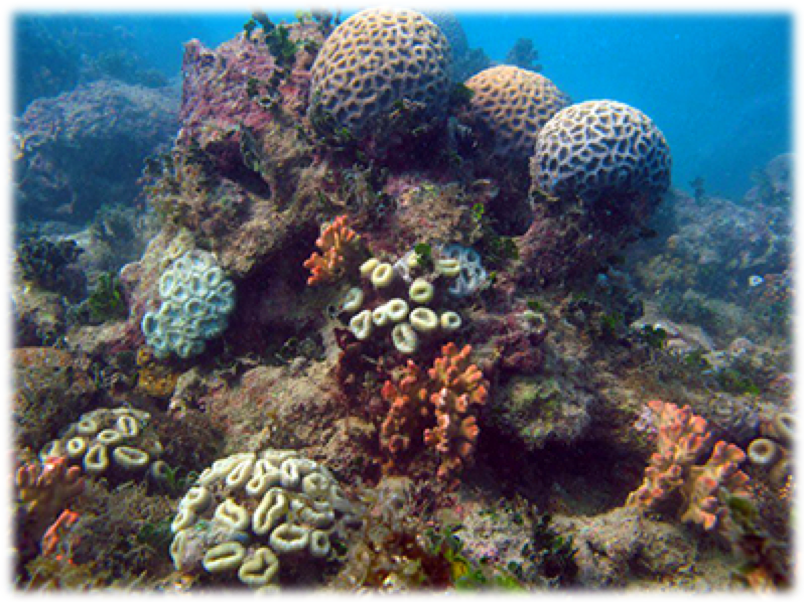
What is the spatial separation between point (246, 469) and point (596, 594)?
3282mm

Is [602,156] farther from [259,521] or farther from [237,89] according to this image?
[237,89]

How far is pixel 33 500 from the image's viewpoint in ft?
12.6

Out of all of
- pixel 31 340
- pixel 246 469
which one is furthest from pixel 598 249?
pixel 31 340

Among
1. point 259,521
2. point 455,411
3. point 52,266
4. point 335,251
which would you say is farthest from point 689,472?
point 52,266

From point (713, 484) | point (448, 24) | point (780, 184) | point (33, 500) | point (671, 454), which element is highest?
point (780, 184)

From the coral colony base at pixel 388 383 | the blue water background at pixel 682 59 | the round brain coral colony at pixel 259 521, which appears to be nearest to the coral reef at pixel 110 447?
the coral colony base at pixel 388 383

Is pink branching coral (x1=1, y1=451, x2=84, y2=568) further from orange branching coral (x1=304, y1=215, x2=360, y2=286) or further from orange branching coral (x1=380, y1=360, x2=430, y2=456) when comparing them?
orange branching coral (x1=304, y1=215, x2=360, y2=286)

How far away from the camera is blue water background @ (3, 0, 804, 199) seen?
40344mm

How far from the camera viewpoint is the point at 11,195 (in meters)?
14.8

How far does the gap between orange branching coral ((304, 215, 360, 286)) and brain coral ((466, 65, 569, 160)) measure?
3.24 meters

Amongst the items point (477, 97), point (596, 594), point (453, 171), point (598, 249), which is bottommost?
point (596, 594)

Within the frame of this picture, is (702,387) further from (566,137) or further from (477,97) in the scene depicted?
(477,97)

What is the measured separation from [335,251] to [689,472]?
14.1 ft

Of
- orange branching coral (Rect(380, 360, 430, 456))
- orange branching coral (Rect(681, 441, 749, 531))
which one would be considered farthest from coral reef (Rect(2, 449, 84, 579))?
orange branching coral (Rect(681, 441, 749, 531))
